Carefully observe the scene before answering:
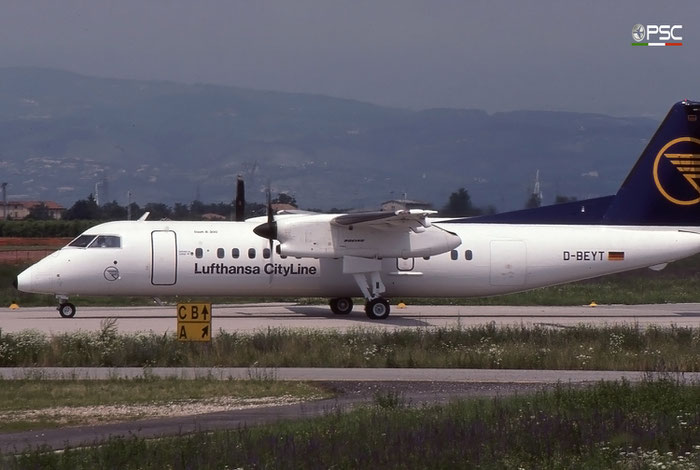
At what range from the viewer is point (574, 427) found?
12352 millimetres

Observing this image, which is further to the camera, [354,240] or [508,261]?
[508,261]

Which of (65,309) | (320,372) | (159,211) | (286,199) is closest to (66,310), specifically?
(65,309)

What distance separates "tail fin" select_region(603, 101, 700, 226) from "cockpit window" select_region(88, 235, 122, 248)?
53.6ft

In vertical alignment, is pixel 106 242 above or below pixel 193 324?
above

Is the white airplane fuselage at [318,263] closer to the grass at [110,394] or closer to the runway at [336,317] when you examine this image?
the runway at [336,317]

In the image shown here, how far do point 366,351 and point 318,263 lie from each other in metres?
9.63

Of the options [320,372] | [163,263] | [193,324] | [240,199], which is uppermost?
[240,199]

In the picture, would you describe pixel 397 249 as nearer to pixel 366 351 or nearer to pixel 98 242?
pixel 366 351

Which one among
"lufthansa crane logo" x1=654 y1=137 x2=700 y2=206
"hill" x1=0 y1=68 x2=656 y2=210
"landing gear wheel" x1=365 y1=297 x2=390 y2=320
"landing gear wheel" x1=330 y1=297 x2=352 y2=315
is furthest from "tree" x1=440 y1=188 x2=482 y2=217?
"lufthansa crane logo" x1=654 y1=137 x2=700 y2=206

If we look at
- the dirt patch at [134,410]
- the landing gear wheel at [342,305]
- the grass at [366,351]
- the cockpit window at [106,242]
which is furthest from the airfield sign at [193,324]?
the landing gear wheel at [342,305]

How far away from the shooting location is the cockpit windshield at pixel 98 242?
99.4ft

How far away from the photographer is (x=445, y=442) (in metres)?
11.4

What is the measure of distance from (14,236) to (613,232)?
55387 millimetres

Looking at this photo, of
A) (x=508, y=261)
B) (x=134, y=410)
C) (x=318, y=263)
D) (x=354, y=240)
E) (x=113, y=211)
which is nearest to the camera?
(x=134, y=410)
